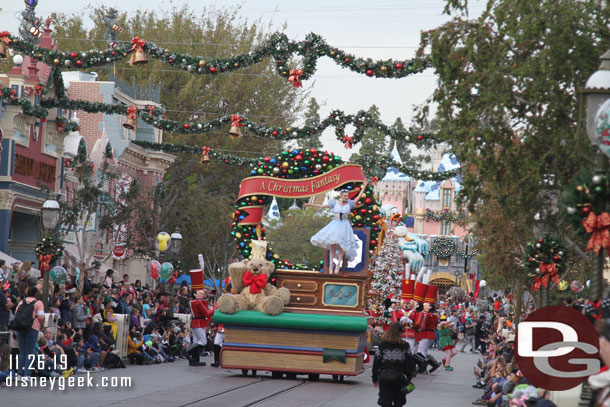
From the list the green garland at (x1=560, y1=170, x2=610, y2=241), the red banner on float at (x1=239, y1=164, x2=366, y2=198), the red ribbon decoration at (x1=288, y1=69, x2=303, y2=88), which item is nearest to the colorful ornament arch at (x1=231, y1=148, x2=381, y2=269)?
the red banner on float at (x1=239, y1=164, x2=366, y2=198)

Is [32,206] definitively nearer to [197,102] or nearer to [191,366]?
[191,366]

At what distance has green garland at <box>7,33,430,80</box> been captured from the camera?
979 inches

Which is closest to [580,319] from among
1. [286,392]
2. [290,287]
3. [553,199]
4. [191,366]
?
[553,199]

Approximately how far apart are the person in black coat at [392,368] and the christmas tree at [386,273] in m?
21.6

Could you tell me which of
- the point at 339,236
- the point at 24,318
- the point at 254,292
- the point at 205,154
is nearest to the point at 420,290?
the point at 339,236

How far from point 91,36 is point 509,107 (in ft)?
155

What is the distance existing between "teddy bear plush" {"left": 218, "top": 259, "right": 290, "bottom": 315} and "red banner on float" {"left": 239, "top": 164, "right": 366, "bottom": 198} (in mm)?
2143

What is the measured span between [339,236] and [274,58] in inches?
197

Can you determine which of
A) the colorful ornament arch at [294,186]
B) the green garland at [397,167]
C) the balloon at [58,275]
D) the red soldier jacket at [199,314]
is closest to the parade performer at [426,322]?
the colorful ornament arch at [294,186]

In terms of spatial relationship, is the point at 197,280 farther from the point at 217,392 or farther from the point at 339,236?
the point at 217,392

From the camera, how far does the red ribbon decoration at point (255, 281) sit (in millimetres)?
22391

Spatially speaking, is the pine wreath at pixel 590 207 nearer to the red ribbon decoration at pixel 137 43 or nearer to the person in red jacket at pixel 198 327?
the red ribbon decoration at pixel 137 43

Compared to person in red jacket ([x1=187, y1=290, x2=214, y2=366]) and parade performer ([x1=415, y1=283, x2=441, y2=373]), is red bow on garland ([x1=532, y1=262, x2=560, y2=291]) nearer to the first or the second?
parade performer ([x1=415, y1=283, x2=441, y2=373])

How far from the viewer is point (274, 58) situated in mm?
25484
